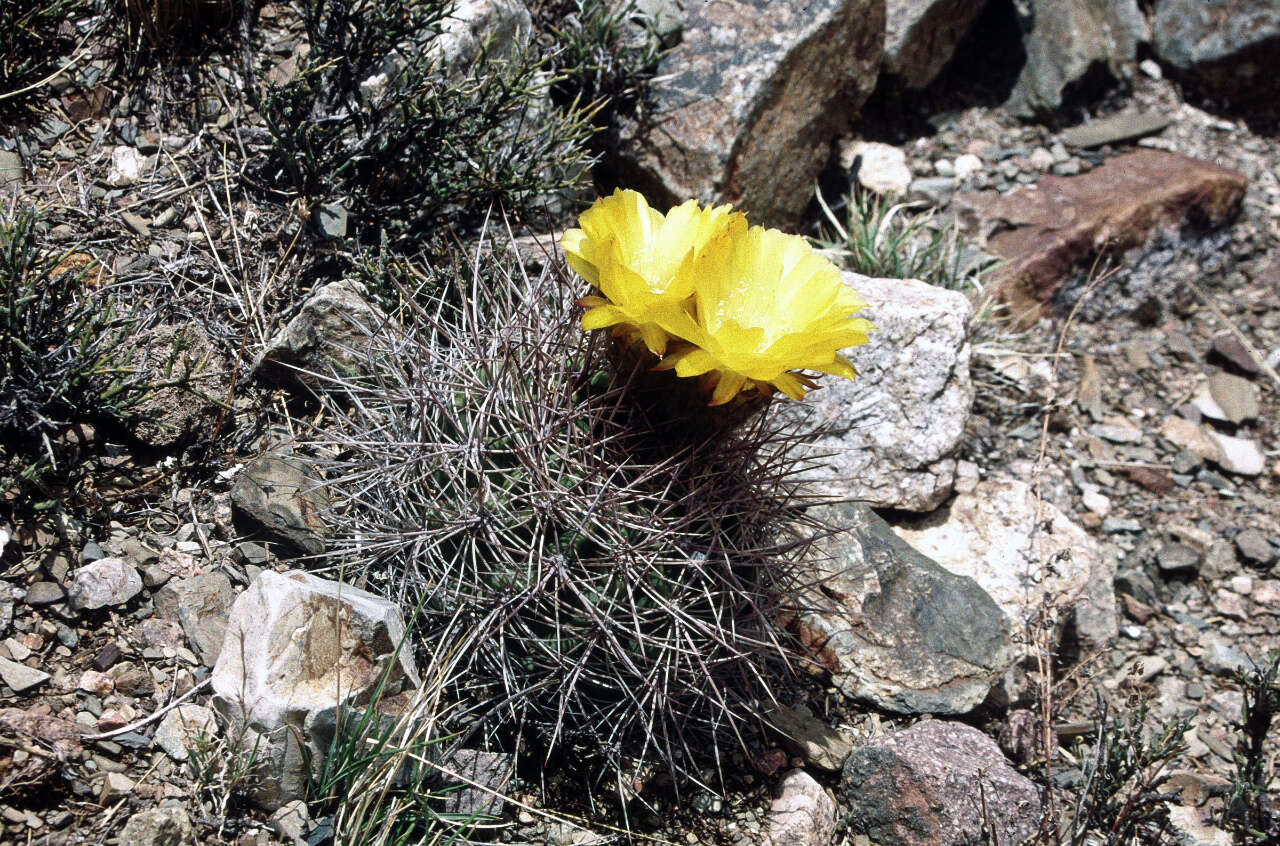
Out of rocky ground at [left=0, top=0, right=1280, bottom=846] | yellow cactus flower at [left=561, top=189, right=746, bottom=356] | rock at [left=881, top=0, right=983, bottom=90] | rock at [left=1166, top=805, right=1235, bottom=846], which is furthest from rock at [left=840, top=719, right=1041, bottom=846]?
rock at [left=881, top=0, right=983, bottom=90]

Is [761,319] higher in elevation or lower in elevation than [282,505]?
higher

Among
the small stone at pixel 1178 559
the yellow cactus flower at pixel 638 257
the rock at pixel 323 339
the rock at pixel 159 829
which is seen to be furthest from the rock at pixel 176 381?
the small stone at pixel 1178 559

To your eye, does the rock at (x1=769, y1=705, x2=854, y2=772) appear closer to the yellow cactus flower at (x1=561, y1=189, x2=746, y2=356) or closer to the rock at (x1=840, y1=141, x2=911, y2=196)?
the yellow cactus flower at (x1=561, y1=189, x2=746, y2=356)

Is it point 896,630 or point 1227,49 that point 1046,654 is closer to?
point 896,630

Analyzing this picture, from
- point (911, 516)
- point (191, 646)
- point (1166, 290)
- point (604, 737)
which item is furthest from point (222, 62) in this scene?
point (1166, 290)

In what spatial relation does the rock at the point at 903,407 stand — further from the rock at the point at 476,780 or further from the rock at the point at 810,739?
the rock at the point at 476,780

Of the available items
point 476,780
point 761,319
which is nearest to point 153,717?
point 476,780
